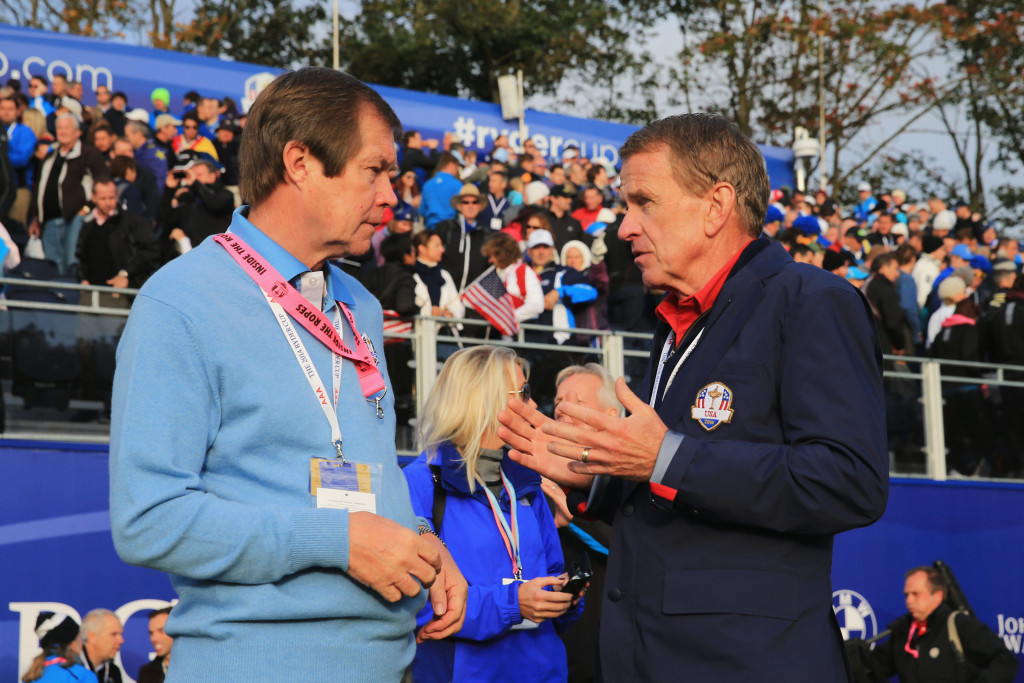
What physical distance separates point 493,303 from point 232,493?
6.56m

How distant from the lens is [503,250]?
8.98 m

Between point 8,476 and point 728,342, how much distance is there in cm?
605

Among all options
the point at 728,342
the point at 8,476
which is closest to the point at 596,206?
the point at 8,476

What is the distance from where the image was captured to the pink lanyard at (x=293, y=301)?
2.20m

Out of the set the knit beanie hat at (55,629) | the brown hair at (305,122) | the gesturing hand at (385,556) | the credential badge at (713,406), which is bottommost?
the knit beanie hat at (55,629)

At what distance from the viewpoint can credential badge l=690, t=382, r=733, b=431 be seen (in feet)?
7.72

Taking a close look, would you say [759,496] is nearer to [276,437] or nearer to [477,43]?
[276,437]

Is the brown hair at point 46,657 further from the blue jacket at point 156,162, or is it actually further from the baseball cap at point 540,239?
the blue jacket at point 156,162

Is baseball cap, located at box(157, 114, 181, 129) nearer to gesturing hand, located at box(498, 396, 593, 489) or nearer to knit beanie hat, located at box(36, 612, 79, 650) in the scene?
knit beanie hat, located at box(36, 612, 79, 650)

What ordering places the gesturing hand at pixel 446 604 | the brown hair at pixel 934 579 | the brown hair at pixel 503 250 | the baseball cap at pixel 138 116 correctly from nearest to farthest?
1. the gesturing hand at pixel 446 604
2. the brown hair at pixel 934 579
3. the brown hair at pixel 503 250
4. the baseball cap at pixel 138 116

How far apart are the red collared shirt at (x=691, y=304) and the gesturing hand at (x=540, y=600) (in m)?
1.37

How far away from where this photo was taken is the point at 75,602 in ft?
23.4

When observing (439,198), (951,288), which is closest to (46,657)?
(439,198)

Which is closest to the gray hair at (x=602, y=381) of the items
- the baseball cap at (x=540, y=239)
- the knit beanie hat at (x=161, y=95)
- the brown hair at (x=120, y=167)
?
the baseball cap at (x=540, y=239)
